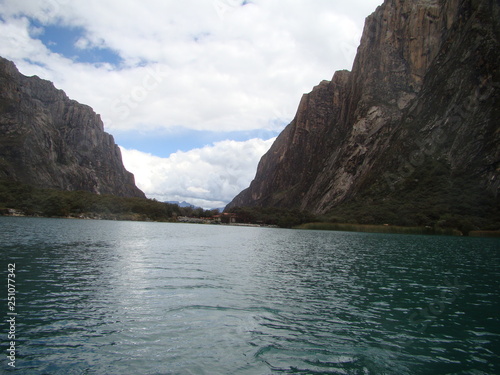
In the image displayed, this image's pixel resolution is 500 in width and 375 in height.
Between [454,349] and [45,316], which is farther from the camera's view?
[45,316]

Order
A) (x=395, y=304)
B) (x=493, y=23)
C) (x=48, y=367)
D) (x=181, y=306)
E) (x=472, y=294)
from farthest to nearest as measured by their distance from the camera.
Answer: (x=493, y=23), (x=472, y=294), (x=395, y=304), (x=181, y=306), (x=48, y=367)

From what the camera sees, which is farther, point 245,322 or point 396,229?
point 396,229

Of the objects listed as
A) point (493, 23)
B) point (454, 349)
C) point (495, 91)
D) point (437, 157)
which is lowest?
point (454, 349)

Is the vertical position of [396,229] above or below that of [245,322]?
above

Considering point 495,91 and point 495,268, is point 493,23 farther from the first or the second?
point 495,268

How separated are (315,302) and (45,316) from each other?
625 inches

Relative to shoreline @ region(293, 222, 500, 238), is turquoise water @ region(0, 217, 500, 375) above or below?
below

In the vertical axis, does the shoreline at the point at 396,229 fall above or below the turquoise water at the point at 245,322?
above

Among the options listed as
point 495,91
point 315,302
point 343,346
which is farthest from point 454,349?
point 495,91

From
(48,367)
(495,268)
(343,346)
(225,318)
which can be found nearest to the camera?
(48,367)

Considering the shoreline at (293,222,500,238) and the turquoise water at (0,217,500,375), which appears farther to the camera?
the shoreline at (293,222,500,238)

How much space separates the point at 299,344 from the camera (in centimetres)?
1609

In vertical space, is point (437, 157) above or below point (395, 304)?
above

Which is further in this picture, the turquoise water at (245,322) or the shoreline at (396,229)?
the shoreline at (396,229)
